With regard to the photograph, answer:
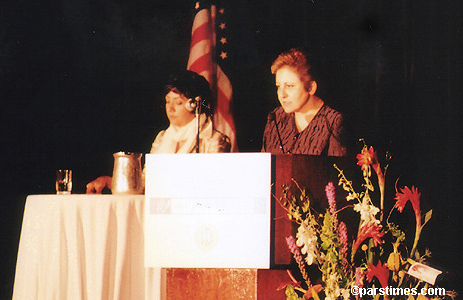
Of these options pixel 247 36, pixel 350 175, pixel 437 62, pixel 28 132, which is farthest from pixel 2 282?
pixel 437 62

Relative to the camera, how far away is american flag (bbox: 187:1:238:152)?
3.38 meters

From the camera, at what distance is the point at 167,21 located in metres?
3.57

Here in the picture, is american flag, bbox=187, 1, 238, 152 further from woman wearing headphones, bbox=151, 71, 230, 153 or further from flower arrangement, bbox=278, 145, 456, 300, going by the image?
flower arrangement, bbox=278, 145, 456, 300

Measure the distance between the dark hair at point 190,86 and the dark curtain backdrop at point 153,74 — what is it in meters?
0.11

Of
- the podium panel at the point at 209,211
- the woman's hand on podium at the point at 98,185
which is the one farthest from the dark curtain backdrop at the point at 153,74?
the podium panel at the point at 209,211

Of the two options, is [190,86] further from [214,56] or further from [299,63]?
[299,63]

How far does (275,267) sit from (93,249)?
2.05 feet

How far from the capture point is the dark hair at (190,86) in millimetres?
3395

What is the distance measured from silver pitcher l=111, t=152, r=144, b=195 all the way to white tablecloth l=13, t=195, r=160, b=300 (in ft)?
0.57

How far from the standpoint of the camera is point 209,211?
1214mm

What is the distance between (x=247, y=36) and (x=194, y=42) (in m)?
0.38

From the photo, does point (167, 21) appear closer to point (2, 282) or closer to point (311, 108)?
point (311, 108)

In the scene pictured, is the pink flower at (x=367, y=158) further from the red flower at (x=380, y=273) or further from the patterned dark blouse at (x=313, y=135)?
the patterned dark blouse at (x=313, y=135)

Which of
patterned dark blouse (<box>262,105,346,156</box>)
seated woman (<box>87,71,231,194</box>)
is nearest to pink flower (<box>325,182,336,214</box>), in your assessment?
patterned dark blouse (<box>262,105,346,156</box>)
